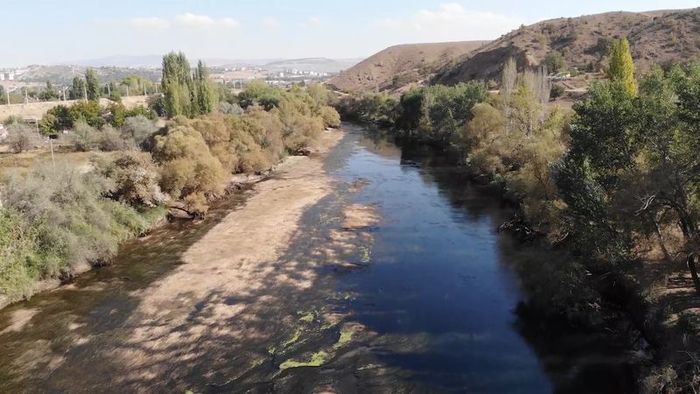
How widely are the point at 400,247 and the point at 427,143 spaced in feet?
164

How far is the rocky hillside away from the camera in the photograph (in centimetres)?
9162

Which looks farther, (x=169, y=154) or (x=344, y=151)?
(x=344, y=151)

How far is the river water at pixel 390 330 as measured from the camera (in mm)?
18641

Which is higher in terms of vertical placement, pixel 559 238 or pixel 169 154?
pixel 169 154

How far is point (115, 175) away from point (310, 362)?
24.5 meters

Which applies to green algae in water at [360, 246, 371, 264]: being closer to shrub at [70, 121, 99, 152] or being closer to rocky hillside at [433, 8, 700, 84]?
shrub at [70, 121, 99, 152]

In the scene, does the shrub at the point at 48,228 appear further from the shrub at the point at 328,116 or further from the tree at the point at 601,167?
the shrub at the point at 328,116

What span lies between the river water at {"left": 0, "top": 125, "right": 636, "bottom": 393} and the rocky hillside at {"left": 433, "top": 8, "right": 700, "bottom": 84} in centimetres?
7114

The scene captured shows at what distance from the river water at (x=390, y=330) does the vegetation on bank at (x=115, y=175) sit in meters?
1.77

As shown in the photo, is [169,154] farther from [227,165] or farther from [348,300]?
[348,300]

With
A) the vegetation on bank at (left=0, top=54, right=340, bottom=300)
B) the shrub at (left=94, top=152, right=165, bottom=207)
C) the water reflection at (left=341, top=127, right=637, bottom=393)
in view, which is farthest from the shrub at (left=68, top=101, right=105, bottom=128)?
the water reflection at (left=341, top=127, right=637, bottom=393)

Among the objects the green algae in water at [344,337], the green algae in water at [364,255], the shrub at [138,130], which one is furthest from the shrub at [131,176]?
the green algae in water at [344,337]

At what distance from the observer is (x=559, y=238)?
2908 cm

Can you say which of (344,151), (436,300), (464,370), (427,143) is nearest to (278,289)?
(436,300)
